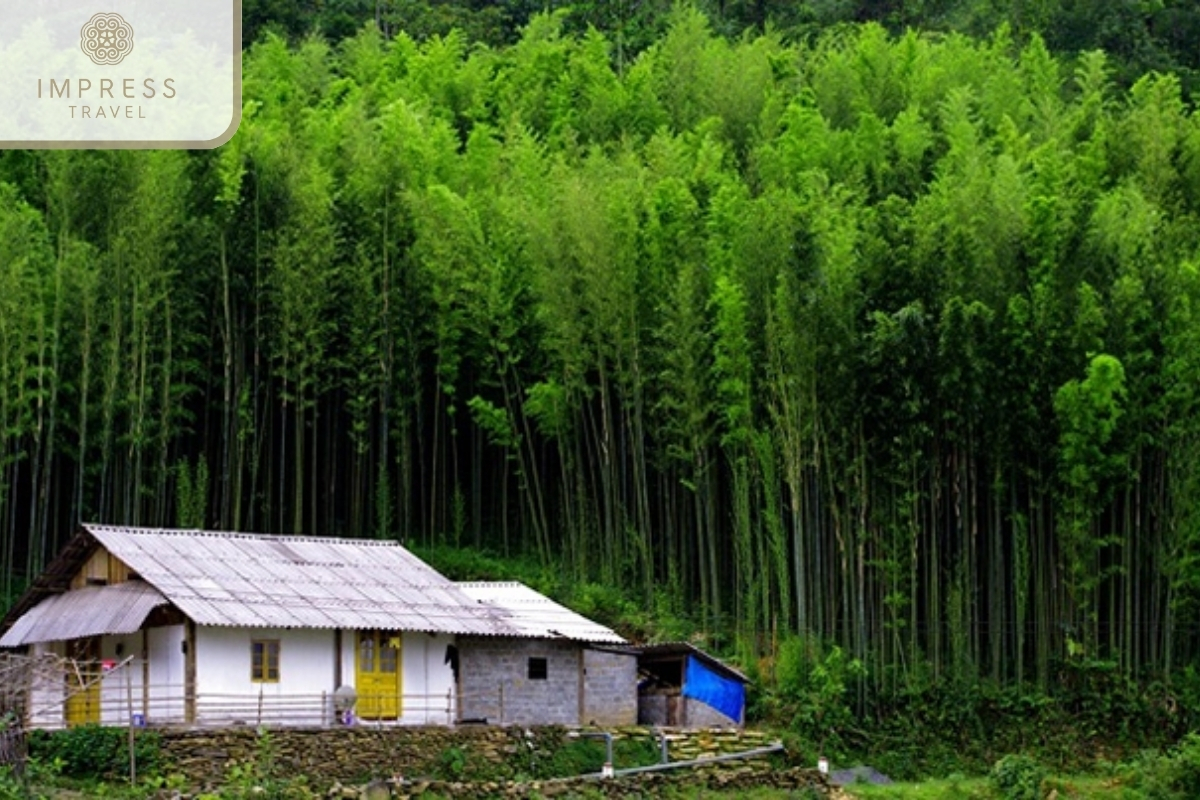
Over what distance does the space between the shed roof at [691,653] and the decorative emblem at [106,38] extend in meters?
15.9

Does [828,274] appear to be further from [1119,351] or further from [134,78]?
[134,78]

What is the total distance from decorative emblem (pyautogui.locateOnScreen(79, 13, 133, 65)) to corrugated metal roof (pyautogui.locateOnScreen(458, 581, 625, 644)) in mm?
14111

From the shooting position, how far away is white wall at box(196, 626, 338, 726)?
24547mm

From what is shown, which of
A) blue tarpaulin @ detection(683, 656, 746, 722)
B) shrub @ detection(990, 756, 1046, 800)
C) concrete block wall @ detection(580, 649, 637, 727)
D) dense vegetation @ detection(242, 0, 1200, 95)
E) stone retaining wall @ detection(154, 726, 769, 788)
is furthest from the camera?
dense vegetation @ detection(242, 0, 1200, 95)

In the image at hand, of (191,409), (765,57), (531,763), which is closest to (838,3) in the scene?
(765,57)

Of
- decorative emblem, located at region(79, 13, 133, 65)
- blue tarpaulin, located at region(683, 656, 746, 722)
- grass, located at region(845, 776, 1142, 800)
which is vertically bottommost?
grass, located at region(845, 776, 1142, 800)

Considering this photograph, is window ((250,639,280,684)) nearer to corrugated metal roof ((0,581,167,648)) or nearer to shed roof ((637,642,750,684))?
corrugated metal roof ((0,581,167,648))

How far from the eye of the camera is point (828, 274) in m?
29.4

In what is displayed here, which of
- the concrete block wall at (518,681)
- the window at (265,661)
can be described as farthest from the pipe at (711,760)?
the window at (265,661)

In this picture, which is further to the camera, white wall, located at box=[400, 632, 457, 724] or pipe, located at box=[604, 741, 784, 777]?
white wall, located at box=[400, 632, 457, 724]

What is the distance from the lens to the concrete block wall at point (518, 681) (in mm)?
27312

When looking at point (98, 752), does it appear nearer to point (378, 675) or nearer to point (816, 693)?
point (378, 675)

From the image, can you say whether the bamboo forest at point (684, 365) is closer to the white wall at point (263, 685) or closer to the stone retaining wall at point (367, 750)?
the stone retaining wall at point (367, 750)

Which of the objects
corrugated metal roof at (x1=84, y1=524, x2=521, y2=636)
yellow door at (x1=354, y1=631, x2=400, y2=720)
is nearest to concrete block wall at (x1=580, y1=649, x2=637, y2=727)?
corrugated metal roof at (x1=84, y1=524, x2=521, y2=636)
